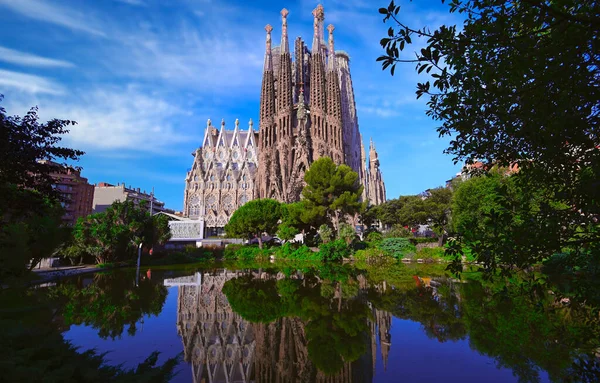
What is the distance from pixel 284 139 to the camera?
49531 mm

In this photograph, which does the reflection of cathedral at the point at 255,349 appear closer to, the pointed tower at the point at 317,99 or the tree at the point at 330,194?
the tree at the point at 330,194

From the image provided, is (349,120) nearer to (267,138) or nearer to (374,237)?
(267,138)

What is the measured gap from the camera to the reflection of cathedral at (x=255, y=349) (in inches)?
206

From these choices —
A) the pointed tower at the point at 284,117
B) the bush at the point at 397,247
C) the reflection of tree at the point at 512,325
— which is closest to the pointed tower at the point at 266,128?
the pointed tower at the point at 284,117

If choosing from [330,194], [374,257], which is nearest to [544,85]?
[374,257]

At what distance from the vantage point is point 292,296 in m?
11.4

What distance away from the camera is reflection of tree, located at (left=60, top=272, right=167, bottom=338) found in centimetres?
799

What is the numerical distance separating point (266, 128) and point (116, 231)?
32.1 meters

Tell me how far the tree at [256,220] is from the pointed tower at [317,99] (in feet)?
49.7

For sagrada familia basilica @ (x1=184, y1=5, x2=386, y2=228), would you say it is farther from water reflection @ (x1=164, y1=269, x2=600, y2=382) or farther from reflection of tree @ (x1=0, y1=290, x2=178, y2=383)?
reflection of tree @ (x1=0, y1=290, x2=178, y2=383)

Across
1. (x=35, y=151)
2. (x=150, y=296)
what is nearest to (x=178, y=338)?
(x=35, y=151)

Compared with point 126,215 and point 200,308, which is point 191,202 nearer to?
point 126,215

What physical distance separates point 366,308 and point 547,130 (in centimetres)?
768

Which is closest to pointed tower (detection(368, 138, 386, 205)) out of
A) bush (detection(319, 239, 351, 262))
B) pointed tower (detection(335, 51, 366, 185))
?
pointed tower (detection(335, 51, 366, 185))
